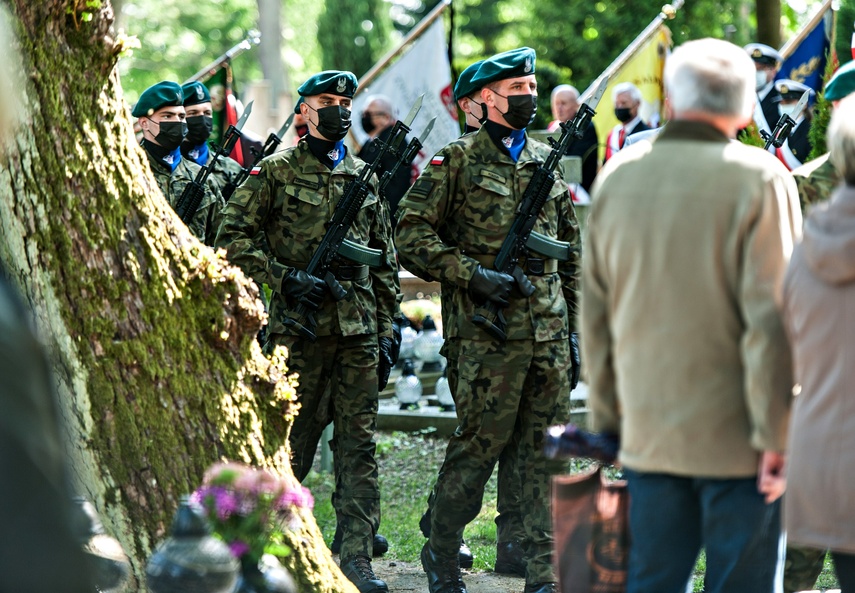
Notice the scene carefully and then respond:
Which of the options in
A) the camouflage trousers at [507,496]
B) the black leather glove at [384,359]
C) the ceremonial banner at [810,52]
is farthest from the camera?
the ceremonial banner at [810,52]

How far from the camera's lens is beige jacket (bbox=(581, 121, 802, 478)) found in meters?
3.42

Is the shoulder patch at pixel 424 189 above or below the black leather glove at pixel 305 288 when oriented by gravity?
above

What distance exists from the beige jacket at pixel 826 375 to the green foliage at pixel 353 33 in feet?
110

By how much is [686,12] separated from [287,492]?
75.7 ft

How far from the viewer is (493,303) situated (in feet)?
19.2

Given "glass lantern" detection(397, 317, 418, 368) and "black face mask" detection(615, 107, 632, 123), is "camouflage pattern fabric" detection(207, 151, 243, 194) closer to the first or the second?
"glass lantern" detection(397, 317, 418, 368)

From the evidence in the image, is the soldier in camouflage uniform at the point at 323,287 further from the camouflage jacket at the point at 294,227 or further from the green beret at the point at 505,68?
the green beret at the point at 505,68

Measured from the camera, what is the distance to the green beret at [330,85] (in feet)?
22.1

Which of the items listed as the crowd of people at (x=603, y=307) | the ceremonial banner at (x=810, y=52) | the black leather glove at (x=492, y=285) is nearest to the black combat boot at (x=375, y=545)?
the crowd of people at (x=603, y=307)

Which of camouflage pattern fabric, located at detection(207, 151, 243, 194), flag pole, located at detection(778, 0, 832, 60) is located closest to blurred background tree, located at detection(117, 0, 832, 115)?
flag pole, located at detection(778, 0, 832, 60)

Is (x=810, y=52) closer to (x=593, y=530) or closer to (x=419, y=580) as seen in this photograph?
(x=419, y=580)

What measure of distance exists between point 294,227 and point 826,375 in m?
3.81

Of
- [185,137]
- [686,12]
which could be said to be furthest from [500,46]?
[185,137]

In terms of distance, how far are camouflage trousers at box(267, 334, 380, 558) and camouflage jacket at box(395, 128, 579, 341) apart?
0.75 m
